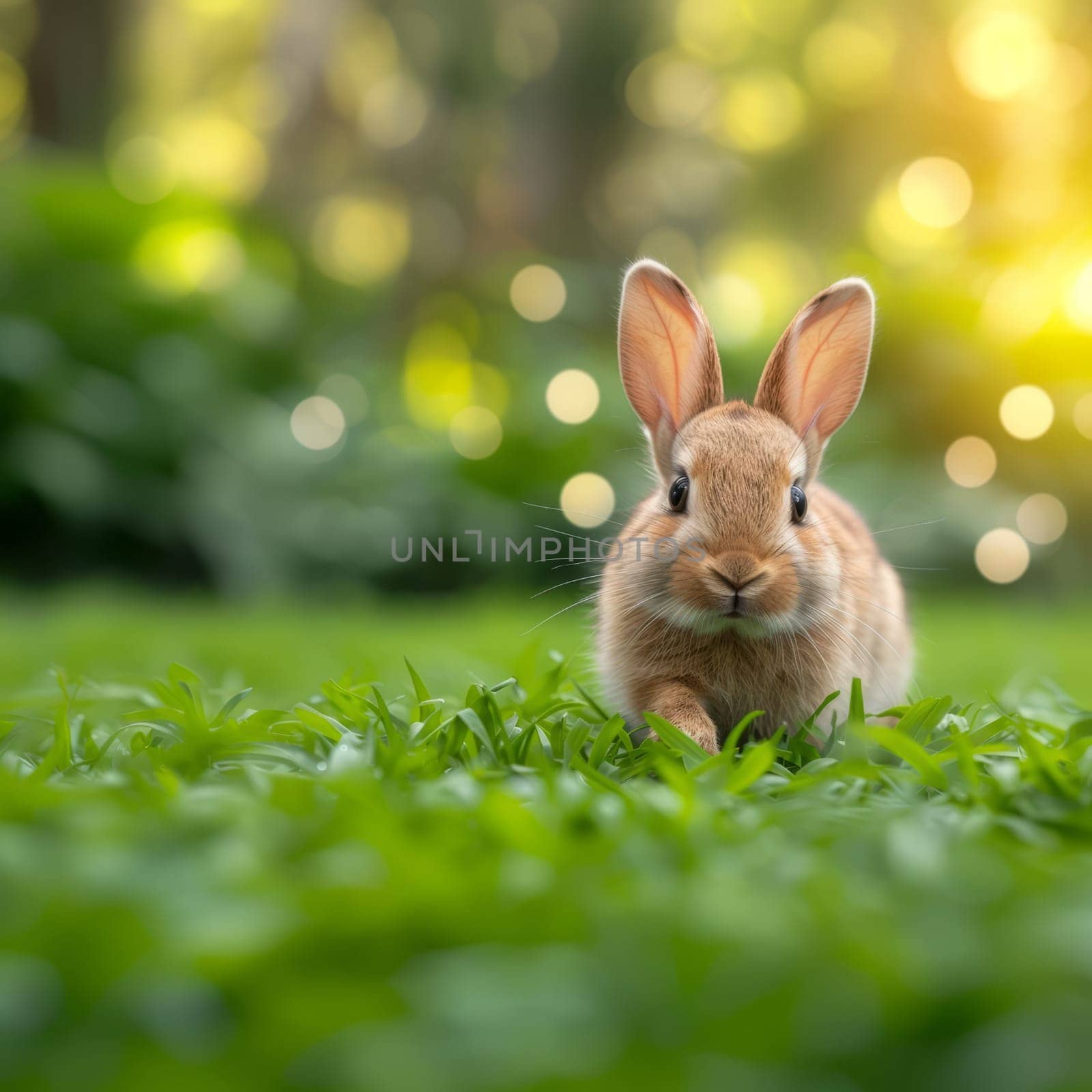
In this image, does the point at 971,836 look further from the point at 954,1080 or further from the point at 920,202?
the point at 920,202

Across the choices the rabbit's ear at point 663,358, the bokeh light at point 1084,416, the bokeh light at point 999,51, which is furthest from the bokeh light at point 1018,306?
the bokeh light at point 999,51

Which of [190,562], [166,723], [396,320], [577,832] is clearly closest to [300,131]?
[396,320]

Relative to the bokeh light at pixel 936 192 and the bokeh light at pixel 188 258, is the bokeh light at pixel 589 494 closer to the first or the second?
the bokeh light at pixel 188 258

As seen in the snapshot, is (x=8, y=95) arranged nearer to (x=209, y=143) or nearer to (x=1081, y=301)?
(x=209, y=143)

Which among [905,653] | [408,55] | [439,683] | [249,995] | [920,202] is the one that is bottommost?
[439,683]

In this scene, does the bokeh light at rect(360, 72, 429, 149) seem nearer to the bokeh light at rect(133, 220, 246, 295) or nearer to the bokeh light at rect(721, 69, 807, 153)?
the bokeh light at rect(133, 220, 246, 295)

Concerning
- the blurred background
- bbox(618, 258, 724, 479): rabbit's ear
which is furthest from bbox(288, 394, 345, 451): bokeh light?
bbox(618, 258, 724, 479): rabbit's ear

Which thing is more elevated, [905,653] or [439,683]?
[905,653]
